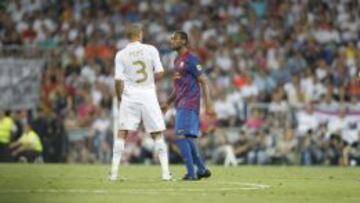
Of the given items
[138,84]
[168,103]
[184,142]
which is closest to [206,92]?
[168,103]

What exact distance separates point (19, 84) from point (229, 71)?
20.7ft

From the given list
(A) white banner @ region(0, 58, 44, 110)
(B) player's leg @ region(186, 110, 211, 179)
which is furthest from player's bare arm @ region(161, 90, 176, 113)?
(A) white banner @ region(0, 58, 44, 110)

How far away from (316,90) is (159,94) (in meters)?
4.57

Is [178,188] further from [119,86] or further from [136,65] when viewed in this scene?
[136,65]

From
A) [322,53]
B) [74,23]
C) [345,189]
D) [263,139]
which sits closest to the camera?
[345,189]

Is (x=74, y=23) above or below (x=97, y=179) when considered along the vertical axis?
above

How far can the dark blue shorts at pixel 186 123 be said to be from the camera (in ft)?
61.1

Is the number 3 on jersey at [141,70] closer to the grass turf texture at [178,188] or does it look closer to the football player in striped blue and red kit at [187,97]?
the football player in striped blue and red kit at [187,97]

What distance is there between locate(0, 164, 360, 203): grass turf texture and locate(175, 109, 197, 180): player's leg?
0.41 m

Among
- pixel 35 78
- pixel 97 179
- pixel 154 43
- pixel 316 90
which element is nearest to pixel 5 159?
pixel 35 78

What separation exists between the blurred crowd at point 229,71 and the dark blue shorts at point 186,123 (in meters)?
11.6

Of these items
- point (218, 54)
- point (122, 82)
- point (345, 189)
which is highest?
point (218, 54)

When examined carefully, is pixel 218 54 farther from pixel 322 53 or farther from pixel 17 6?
pixel 17 6

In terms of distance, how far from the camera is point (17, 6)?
3834cm
